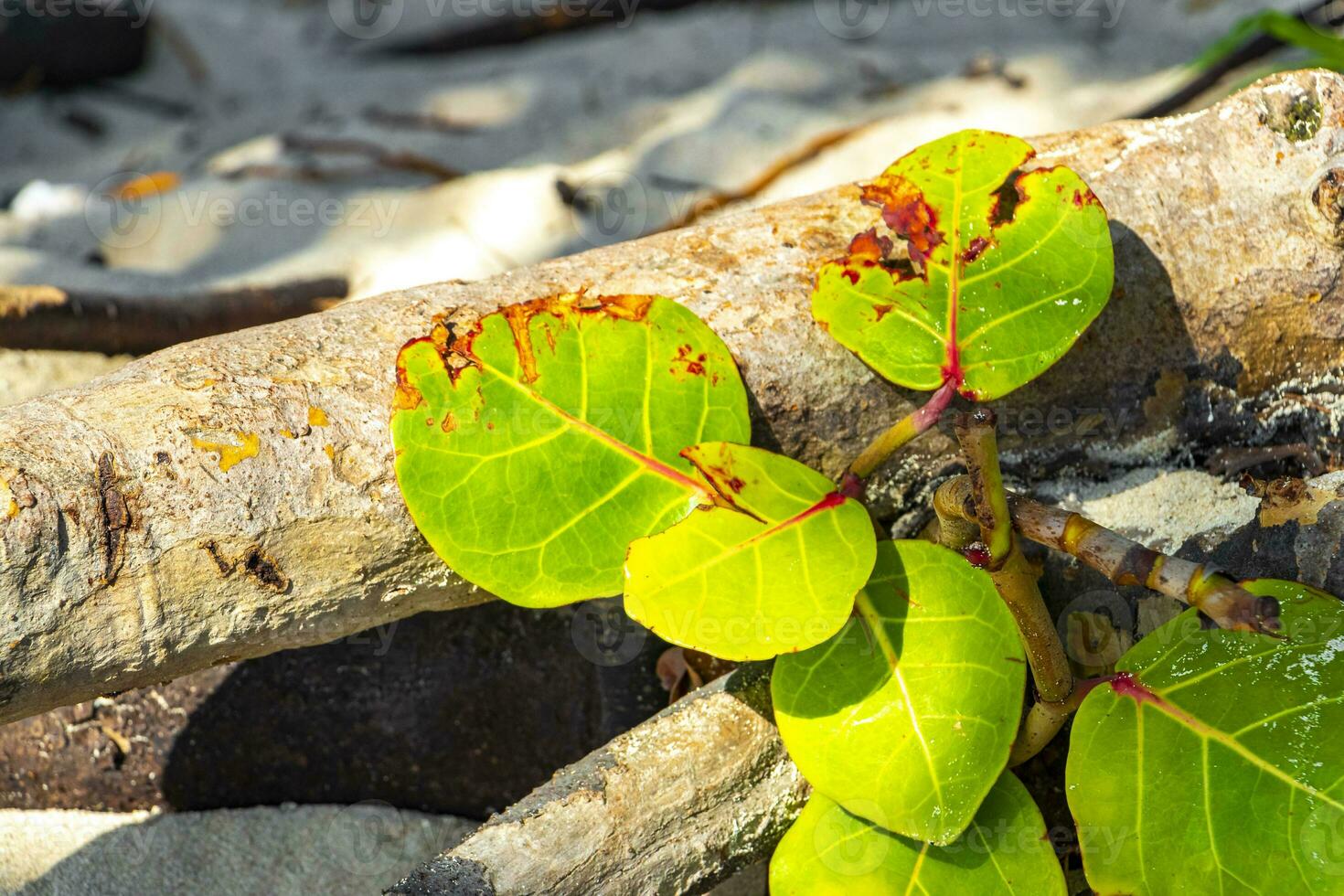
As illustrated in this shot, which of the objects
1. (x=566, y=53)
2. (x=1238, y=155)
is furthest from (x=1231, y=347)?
(x=566, y=53)

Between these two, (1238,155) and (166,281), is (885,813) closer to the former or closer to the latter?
(1238,155)

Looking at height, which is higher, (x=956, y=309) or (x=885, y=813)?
(x=956, y=309)

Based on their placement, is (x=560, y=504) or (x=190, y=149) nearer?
(x=560, y=504)

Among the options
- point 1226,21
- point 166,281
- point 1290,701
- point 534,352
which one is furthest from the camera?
point 1226,21
